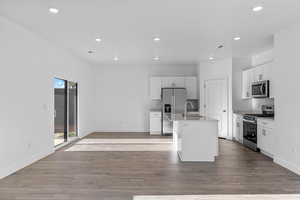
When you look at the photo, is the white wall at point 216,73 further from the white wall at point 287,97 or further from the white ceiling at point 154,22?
the white wall at point 287,97

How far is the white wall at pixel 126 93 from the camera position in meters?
7.69

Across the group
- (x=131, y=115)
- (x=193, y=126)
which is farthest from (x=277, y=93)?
(x=131, y=115)

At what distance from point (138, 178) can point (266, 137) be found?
313 centimetres

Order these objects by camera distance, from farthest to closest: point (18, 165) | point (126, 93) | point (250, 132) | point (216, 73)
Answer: point (126, 93), point (216, 73), point (250, 132), point (18, 165)

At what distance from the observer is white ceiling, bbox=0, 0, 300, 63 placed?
2789 millimetres

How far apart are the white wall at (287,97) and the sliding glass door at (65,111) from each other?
5226 millimetres

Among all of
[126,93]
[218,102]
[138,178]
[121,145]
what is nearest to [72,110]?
[121,145]

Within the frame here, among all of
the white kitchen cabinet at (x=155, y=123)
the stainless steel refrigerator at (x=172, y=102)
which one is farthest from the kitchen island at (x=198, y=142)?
the white kitchen cabinet at (x=155, y=123)

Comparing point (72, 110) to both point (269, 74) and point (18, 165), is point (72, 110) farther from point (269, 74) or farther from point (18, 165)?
point (269, 74)

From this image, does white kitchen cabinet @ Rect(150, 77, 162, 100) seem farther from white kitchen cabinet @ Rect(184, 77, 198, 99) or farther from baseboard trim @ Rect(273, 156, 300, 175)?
baseboard trim @ Rect(273, 156, 300, 175)

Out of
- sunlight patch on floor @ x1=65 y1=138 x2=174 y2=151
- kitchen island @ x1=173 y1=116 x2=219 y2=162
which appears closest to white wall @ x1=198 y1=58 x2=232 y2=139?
sunlight patch on floor @ x1=65 y1=138 x2=174 y2=151

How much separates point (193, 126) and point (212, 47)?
7.59 ft

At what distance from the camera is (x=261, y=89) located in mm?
4867

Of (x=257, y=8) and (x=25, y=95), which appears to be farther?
(x=25, y=95)
